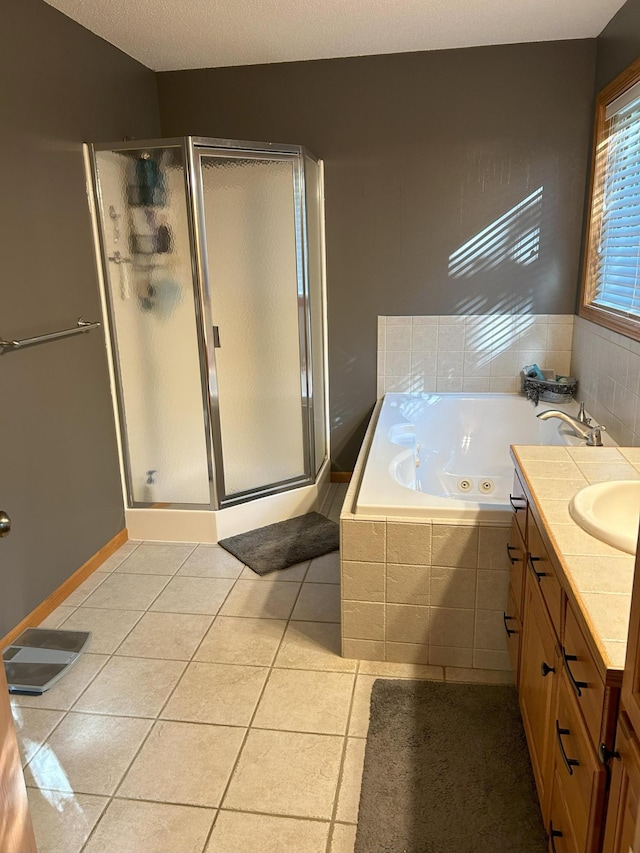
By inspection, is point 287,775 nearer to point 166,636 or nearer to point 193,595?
point 166,636

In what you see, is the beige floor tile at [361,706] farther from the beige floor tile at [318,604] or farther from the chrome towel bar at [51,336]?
the chrome towel bar at [51,336]

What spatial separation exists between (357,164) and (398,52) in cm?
58

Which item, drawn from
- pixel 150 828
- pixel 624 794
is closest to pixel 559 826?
pixel 624 794

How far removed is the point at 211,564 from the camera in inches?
117

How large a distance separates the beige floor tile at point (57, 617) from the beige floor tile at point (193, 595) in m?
0.34

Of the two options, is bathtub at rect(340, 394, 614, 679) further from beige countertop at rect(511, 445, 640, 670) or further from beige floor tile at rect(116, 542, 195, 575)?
beige floor tile at rect(116, 542, 195, 575)

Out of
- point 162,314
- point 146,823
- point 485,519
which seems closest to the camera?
point 146,823

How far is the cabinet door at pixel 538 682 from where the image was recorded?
1.37 m

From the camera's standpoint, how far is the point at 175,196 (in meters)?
2.87

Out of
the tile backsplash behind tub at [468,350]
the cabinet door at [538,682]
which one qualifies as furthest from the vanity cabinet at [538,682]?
the tile backsplash behind tub at [468,350]

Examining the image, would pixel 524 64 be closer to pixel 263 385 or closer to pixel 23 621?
pixel 263 385

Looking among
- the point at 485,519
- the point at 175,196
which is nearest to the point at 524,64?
the point at 175,196

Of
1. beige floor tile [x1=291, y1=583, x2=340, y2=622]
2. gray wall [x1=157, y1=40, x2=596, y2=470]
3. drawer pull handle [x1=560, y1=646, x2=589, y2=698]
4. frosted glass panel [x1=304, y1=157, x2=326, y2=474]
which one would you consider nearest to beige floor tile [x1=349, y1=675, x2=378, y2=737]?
beige floor tile [x1=291, y1=583, x2=340, y2=622]

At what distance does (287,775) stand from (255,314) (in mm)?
2096
